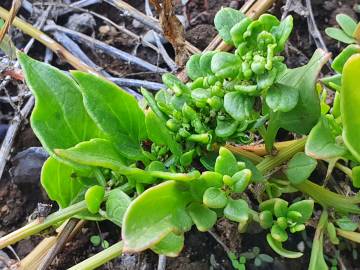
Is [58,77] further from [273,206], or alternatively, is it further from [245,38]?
[273,206]

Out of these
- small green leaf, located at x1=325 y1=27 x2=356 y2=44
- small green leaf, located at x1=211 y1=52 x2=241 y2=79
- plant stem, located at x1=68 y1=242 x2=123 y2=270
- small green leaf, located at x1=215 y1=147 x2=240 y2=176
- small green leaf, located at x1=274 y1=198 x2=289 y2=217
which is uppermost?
small green leaf, located at x1=211 y1=52 x2=241 y2=79

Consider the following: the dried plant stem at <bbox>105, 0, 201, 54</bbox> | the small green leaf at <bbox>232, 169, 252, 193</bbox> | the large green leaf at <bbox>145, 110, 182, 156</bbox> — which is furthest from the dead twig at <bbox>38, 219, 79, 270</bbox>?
the dried plant stem at <bbox>105, 0, 201, 54</bbox>

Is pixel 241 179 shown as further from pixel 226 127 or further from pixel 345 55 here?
pixel 345 55

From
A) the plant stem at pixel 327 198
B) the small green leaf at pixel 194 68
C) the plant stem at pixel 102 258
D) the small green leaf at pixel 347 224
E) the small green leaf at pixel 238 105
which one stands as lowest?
the small green leaf at pixel 347 224

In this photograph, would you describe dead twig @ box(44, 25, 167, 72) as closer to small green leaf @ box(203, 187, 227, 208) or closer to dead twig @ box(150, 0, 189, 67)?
dead twig @ box(150, 0, 189, 67)

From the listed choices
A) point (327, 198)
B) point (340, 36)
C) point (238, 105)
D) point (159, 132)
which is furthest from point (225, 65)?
point (340, 36)

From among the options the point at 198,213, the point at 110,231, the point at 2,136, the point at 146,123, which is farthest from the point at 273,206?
the point at 2,136

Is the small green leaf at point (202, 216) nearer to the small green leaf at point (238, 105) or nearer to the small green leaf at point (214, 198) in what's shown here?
the small green leaf at point (214, 198)

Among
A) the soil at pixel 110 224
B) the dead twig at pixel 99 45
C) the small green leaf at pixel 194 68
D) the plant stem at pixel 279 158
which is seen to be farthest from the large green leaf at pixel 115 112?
the dead twig at pixel 99 45
